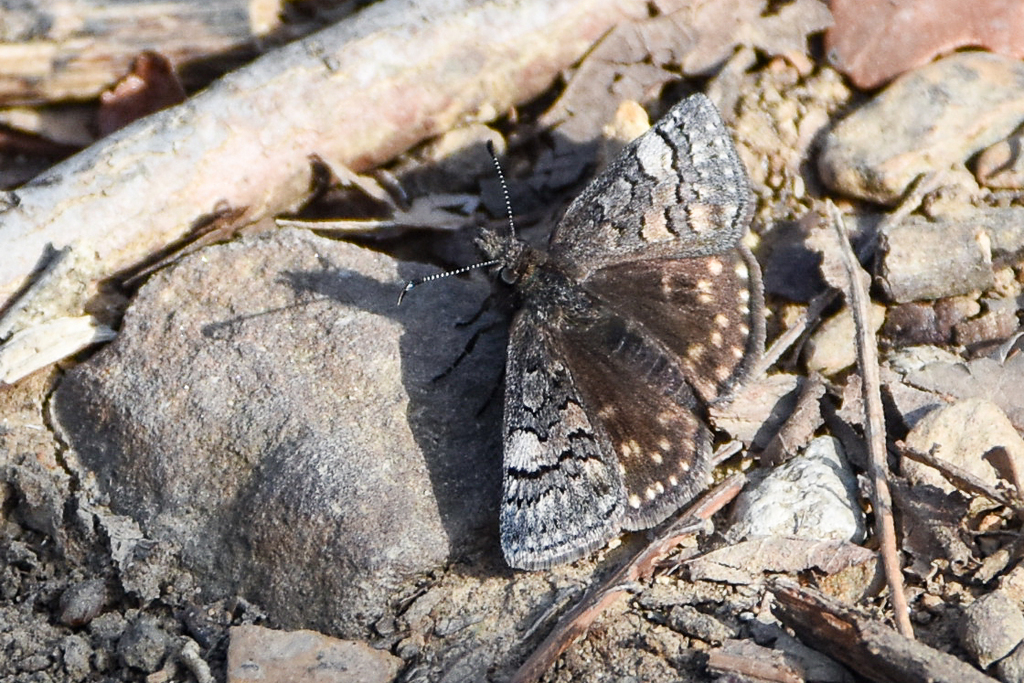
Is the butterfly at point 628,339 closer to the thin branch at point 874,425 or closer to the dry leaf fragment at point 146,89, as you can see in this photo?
the thin branch at point 874,425

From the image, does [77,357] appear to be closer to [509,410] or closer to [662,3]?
[509,410]

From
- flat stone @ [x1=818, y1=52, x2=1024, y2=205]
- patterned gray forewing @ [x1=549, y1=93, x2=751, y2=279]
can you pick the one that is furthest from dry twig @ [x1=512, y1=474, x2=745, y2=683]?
flat stone @ [x1=818, y1=52, x2=1024, y2=205]

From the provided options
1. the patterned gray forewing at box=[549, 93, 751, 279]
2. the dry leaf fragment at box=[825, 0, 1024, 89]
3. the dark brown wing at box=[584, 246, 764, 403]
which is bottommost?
the dark brown wing at box=[584, 246, 764, 403]

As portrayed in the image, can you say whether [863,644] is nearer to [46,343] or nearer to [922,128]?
[922,128]

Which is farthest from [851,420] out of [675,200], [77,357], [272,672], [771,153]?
[77,357]

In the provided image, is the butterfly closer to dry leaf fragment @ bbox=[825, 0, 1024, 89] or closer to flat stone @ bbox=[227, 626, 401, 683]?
flat stone @ bbox=[227, 626, 401, 683]

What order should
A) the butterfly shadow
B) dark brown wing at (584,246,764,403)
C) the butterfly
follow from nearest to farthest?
the butterfly
the butterfly shadow
dark brown wing at (584,246,764,403)
